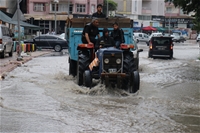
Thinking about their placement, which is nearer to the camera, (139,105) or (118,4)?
(139,105)

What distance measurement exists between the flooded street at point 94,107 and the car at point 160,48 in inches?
667

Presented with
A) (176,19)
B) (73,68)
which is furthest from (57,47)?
(176,19)

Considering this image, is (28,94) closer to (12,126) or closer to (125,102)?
(125,102)

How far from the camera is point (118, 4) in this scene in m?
94.9

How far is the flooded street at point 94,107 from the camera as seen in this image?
8648 mm

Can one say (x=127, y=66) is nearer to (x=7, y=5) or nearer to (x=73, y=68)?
(x=73, y=68)

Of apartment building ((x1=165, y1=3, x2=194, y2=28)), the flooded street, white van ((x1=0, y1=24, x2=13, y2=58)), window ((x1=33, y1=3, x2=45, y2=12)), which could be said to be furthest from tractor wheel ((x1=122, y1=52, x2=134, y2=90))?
apartment building ((x1=165, y1=3, x2=194, y2=28))

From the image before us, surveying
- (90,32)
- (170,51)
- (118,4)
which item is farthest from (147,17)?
(90,32)

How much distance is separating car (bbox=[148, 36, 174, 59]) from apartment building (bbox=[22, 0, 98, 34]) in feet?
135

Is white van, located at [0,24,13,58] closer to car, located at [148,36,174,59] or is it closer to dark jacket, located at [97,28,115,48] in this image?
car, located at [148,36,174,59]

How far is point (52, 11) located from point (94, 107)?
66.8 metres

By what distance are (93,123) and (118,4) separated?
→ 286 feet

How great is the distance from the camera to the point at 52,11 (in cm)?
7631

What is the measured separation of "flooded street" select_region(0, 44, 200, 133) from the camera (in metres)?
8.65
